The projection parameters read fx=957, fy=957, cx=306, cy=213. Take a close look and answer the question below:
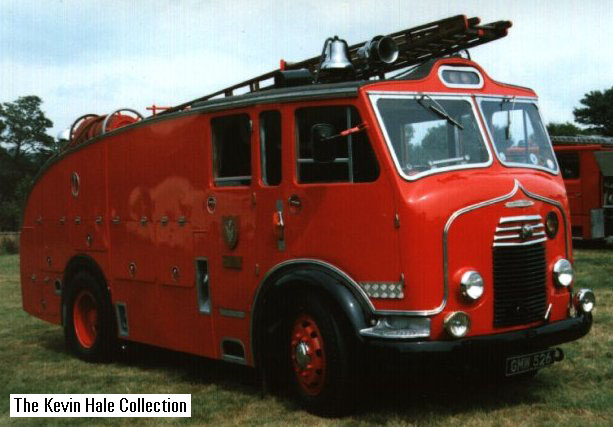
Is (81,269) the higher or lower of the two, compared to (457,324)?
higher

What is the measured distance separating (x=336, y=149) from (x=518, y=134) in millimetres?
1742

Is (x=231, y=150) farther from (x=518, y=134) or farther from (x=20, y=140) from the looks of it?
(x=20, y=140)

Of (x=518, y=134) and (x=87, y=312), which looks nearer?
(x=518, y=134)

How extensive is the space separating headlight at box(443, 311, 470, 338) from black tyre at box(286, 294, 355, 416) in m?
0.80

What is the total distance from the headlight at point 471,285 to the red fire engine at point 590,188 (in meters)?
19.9

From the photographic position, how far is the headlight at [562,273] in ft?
25.8

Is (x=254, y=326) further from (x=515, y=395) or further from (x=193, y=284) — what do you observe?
(x=515, y=395)

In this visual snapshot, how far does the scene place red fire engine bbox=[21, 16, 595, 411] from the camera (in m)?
7.14

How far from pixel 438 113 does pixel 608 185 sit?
66.4ft

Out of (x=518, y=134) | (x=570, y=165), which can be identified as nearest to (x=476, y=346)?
(x=518, y=134)

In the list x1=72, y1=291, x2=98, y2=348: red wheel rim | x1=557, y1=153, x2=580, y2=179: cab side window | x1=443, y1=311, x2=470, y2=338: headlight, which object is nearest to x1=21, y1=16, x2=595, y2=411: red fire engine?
x1=443, y1=311, x2=470, y2=338: headlight

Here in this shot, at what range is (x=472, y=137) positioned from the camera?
308 inches

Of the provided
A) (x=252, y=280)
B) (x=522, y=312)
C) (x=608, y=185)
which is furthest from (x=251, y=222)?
(x=608, y=185)
